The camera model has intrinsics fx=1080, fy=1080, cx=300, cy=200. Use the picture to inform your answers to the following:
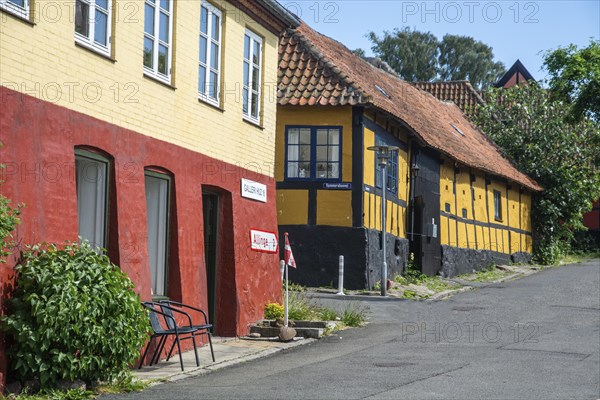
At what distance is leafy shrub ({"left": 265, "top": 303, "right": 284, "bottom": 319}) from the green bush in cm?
653

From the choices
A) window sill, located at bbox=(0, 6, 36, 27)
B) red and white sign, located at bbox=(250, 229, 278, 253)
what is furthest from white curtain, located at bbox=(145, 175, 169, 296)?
window sill, located at bbox=(0, 6, 36, 27)

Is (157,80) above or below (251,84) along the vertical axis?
Answer: below

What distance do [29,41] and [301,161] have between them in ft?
49.6

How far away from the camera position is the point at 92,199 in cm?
1331

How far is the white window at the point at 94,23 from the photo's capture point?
41.4 feet

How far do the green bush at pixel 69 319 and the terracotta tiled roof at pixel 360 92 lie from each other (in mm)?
14827

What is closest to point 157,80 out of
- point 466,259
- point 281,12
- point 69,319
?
point 281,12

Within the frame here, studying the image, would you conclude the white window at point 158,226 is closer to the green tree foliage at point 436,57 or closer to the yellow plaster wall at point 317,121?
the yellow plaster wall at point 317,121

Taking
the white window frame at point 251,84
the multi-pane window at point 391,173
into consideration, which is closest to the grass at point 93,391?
the white window frame at point 251,84

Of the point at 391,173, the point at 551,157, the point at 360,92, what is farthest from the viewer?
the point at 551,157

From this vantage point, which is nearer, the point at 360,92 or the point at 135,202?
the point at 135,202

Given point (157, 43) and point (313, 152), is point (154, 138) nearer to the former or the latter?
point (157, 43)

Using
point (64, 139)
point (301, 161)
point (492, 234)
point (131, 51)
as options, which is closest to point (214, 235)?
point (131, 51)

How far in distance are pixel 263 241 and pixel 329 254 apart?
767 cm
